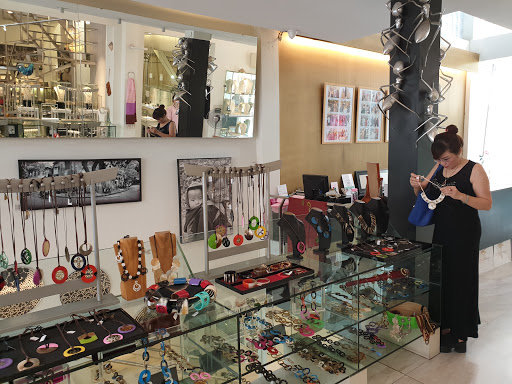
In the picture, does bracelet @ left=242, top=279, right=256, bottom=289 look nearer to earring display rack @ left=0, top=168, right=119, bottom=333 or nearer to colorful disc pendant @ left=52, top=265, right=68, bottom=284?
earring display rack @ left=0, top=168, right=119, bottom=333

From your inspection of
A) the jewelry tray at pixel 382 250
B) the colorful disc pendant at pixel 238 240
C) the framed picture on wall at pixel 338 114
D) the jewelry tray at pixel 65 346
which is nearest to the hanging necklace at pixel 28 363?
the jewelry tray at pixel 65 346

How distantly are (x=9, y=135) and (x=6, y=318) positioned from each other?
243cm

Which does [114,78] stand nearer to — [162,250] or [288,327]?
[162,250]

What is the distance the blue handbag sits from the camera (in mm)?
3365

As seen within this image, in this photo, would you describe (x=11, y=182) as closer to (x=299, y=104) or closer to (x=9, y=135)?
(x=9, y=135)

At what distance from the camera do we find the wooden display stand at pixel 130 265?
2.16m

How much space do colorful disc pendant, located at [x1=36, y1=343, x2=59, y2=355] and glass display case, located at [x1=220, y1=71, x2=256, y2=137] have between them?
3.85 meters

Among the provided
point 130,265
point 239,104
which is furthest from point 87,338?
point 239,104

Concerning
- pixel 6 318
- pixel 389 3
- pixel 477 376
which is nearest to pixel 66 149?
pixel 6 318

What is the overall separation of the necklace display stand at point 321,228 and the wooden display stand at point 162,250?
3.57 ft

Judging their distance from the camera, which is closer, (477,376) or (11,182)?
(11,182)

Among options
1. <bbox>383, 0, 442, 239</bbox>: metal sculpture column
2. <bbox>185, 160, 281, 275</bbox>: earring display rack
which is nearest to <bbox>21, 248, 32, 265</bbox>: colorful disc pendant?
<bbox>185, 160, 281, 275</bbox>: earring display rack

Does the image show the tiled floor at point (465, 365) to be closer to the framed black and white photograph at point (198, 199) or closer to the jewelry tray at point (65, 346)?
the jewelry tray at point (65, 346)

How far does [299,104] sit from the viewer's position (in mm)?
6258
